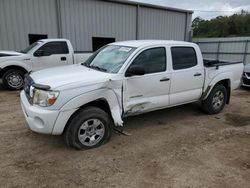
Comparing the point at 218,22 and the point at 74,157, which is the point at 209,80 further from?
the point at 218,22

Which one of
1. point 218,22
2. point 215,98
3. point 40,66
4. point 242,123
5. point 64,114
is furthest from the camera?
point 218,22

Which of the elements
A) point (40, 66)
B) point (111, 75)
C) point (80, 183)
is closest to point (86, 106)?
point (111, 75)

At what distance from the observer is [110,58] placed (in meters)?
4.23

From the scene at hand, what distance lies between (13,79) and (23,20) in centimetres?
449

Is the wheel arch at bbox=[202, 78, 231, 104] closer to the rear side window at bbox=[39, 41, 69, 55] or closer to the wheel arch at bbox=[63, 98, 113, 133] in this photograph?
the wheel arch at bbox=[63, 98, 113, 133]

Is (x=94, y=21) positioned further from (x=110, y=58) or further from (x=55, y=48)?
(x=110, y=58)

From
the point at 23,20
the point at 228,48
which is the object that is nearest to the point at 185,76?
the point at 23,20

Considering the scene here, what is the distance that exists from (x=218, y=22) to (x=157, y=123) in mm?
53548

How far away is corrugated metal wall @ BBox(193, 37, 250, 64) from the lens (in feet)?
49.9

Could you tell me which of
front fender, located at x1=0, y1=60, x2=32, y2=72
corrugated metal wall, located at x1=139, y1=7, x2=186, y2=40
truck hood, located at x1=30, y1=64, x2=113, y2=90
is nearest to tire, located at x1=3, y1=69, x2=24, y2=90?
front fender, located at x1=0, y1=60, x2=32, y2=72

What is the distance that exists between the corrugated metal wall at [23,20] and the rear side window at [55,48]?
3664 mm

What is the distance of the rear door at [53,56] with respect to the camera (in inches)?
319

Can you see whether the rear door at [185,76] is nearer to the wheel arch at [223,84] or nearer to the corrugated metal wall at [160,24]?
the wheel arch at [223,84]

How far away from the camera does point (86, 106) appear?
11.5ft
